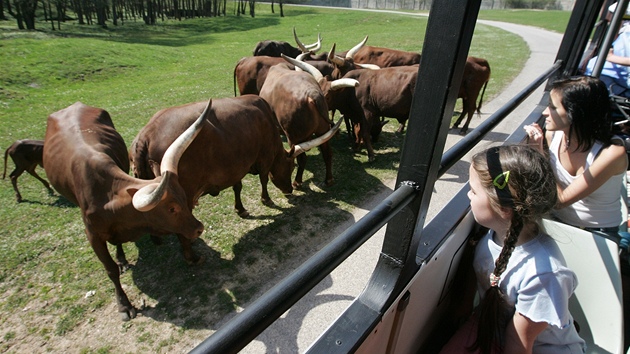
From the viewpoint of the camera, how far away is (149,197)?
2934 mm

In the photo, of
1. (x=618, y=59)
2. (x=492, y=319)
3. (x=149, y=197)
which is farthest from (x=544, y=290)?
(x=618, y=59)

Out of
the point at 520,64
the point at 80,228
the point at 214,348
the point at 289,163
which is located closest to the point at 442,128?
the point at 214,348

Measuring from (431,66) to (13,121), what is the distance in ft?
33.8

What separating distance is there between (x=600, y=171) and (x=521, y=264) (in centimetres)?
119

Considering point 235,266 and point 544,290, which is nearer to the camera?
point 544,290

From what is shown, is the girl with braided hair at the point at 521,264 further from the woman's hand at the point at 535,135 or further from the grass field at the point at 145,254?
the grass field at the point at 145,254

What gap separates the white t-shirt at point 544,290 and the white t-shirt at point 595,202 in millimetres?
1201

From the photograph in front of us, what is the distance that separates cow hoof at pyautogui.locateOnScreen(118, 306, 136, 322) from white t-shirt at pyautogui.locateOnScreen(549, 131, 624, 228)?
12.3 ft

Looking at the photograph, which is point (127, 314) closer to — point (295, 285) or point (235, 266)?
point (235, 266)

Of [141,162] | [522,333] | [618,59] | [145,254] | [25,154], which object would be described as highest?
[618,59]

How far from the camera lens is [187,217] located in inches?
131

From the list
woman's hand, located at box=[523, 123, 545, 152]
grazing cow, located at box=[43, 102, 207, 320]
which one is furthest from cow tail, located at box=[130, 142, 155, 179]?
woman's hand, located at box=[523, 123, 545, 152]

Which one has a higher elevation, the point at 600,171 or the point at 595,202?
the point at 600,171

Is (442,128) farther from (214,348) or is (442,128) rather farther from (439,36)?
(214,348)
